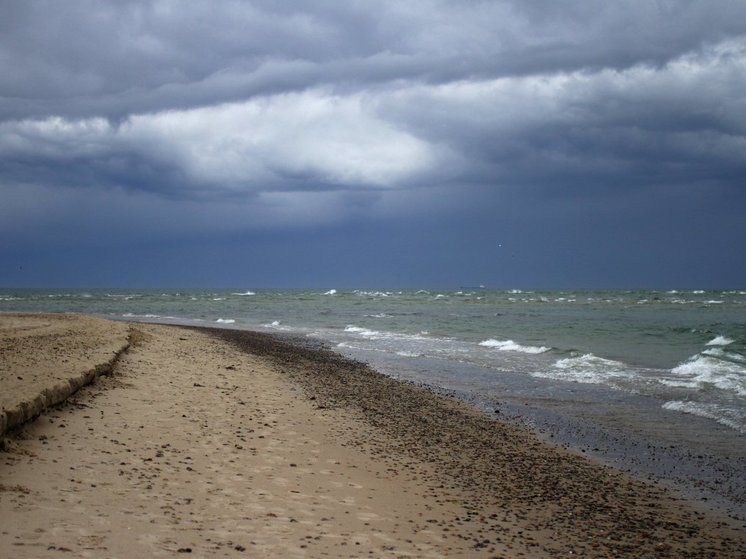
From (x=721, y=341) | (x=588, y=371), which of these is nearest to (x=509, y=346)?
(x=588, y=371)

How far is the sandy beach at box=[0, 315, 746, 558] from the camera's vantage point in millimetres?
5355

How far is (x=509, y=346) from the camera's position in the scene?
27.1 m

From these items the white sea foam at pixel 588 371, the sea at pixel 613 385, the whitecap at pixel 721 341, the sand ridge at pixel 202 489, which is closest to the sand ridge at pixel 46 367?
the sand ridge at pixel 202 489

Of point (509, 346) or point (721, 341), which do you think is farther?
point (509, 346)

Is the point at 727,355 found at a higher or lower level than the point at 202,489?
lower

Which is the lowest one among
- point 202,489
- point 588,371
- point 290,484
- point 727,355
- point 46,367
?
point 588,371

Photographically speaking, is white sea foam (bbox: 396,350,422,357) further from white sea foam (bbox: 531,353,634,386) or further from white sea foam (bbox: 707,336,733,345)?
white sea foam (bbox: 707,336,733,345)

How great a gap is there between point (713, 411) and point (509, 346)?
548 inches

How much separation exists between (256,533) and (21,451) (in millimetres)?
3192

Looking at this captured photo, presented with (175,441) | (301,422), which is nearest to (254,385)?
(301,422)

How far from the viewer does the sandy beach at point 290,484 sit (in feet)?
17.6

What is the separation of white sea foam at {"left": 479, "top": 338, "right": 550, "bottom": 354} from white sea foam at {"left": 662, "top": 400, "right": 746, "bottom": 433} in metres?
11.2

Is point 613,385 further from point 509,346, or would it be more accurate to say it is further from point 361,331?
point 361,331

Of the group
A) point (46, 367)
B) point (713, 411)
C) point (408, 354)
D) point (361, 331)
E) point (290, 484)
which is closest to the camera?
point (290, 484)
